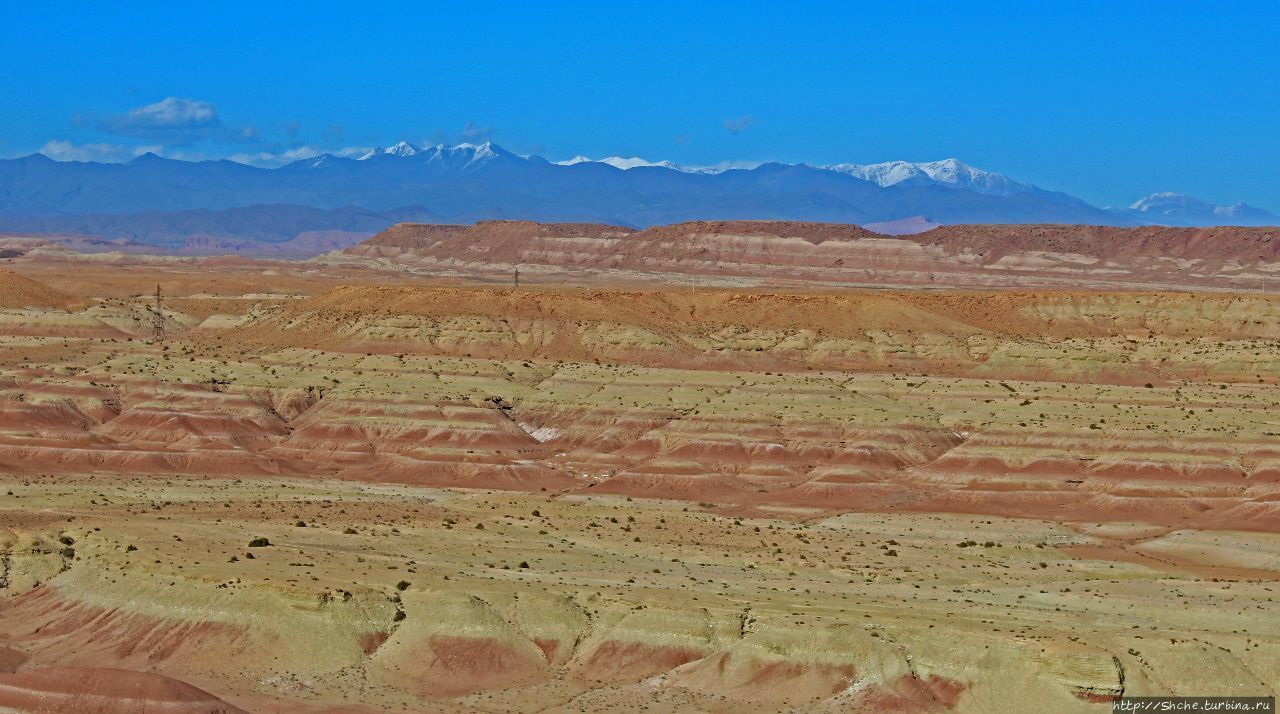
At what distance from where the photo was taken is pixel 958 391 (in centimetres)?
11556

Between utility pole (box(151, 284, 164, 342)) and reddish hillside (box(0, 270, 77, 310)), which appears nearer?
utility pole (box(151, 284, 164, 342))

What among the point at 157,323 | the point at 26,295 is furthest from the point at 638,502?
the point at 26,295

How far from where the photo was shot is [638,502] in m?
91.2

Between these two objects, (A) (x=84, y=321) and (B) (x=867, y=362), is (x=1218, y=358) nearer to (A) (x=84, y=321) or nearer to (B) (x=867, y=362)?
(B) (x=867, y=362)

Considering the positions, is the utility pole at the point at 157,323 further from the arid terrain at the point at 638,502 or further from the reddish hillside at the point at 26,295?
the reddish hillside at the point at 26,295

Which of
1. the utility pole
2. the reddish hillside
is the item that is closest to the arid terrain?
the reddish hillside

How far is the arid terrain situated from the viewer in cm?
5278

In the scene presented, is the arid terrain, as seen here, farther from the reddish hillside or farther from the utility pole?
the utility pole

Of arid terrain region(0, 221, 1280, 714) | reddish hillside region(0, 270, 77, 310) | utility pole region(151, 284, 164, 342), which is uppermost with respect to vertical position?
reddish hillside region(0, 270, 77, 310)

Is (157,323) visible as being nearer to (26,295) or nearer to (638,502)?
(26,295)

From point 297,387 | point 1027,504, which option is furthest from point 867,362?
point 297,387

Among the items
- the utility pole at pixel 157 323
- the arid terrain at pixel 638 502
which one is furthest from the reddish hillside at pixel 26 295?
the utility pole at pixel 157 323

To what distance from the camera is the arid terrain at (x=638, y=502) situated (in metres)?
52.8

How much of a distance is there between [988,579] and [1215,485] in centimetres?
3109
